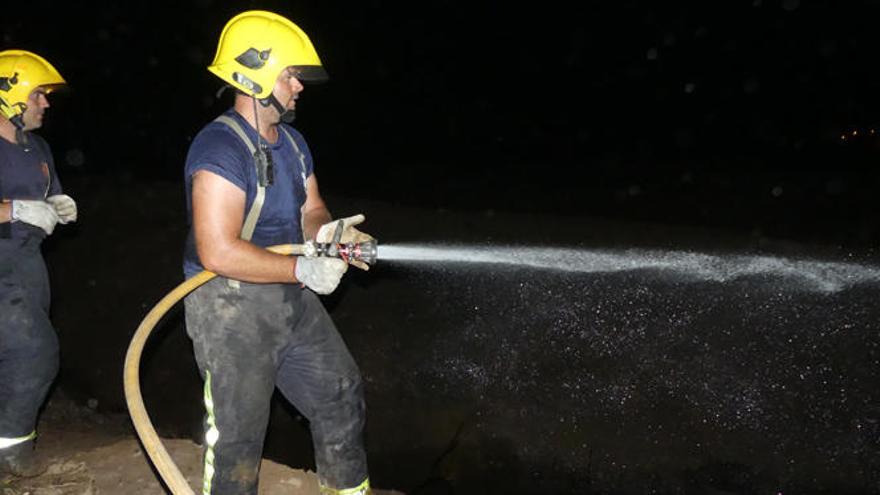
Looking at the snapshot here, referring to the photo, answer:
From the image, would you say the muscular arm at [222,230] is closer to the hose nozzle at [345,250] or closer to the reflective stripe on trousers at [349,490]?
the hose nozzle at [345,250]

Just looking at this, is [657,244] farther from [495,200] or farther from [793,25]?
[793,25]

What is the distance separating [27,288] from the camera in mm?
3496

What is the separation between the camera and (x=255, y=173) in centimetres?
241

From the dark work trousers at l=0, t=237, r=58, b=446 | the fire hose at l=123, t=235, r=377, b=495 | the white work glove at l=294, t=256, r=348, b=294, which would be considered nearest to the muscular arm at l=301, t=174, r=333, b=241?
the fire hose at l=123, t=235, r=377, b=495

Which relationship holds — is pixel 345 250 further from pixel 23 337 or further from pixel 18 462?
pixel 18 462

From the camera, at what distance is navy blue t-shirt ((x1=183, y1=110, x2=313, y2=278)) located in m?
2.30

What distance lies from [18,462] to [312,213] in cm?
236

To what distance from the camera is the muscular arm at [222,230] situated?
7.46 ft

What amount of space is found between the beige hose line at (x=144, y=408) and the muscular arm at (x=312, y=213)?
1.23ft

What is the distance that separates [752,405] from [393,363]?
10.1 feet

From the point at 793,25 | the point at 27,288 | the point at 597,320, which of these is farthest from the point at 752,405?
the point at 793,25

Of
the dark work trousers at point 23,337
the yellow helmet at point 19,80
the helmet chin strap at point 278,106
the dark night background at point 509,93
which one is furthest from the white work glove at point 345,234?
the dark night background at point 509,93

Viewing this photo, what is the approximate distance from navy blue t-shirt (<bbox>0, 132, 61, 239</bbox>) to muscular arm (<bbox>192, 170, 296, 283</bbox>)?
1752 mm

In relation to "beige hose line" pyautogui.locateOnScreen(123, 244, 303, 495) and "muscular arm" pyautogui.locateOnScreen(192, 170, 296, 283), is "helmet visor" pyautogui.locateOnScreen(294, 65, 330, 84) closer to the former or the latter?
"muscular arm" pyautogui.locateOnScreen(192, 170, 296, 283)
